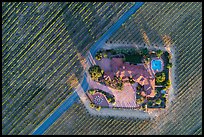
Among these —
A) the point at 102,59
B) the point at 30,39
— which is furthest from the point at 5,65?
the point at 102,59

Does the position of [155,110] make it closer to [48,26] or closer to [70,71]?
[70,71]

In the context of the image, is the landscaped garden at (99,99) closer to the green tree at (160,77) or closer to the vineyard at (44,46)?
the vineyard at (44,46)

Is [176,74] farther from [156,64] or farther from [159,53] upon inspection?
[159,53]

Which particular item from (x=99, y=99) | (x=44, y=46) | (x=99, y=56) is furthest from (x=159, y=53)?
(x=44, y=46)

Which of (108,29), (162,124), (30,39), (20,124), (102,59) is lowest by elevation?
(162,124)

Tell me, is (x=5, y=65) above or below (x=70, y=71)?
above
